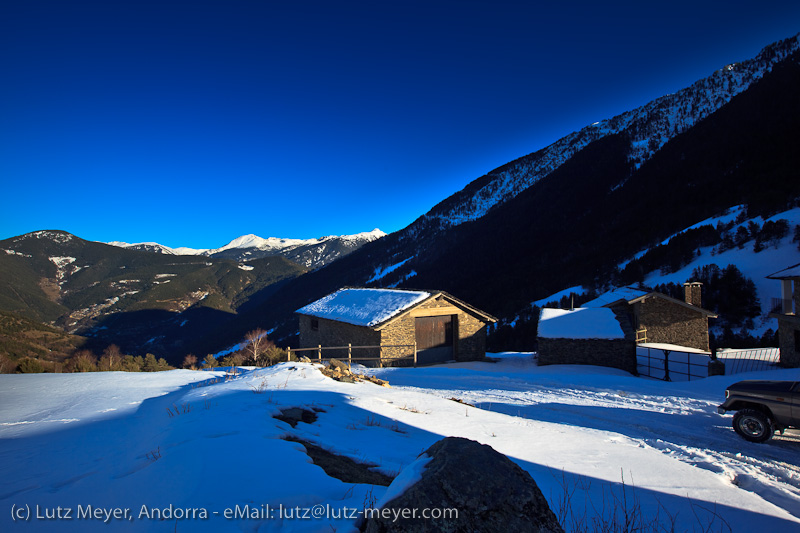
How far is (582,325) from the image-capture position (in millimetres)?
20297

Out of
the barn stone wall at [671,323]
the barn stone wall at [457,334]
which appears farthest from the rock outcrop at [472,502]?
the barn stone wall at [671,323]

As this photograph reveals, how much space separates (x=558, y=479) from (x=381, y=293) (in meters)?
21.1

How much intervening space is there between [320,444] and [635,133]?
111 metres

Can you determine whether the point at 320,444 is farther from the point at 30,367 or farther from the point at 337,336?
the point at 337,336

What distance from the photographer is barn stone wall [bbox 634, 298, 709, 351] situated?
21.6m

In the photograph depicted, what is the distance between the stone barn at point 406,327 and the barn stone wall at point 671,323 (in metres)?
9.38

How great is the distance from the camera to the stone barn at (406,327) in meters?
20.2

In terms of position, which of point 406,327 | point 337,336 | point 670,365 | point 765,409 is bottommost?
point 670,365

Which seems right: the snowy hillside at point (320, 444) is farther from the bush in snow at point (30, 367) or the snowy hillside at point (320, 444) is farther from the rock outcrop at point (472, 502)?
the bush in snow at point (30, 367)

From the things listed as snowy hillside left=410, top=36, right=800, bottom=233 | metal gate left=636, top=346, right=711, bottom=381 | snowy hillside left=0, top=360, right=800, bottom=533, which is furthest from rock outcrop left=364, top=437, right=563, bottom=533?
snowy hillside left=410, top=36, right=800, bottom=233

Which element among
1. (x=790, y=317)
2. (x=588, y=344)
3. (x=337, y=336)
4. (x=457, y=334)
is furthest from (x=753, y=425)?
(x=337, y=336)

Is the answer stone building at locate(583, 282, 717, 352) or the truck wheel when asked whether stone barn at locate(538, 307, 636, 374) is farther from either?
the truck wheel

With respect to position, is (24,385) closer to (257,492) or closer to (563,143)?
(257,492)

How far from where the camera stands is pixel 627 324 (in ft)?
68.6
